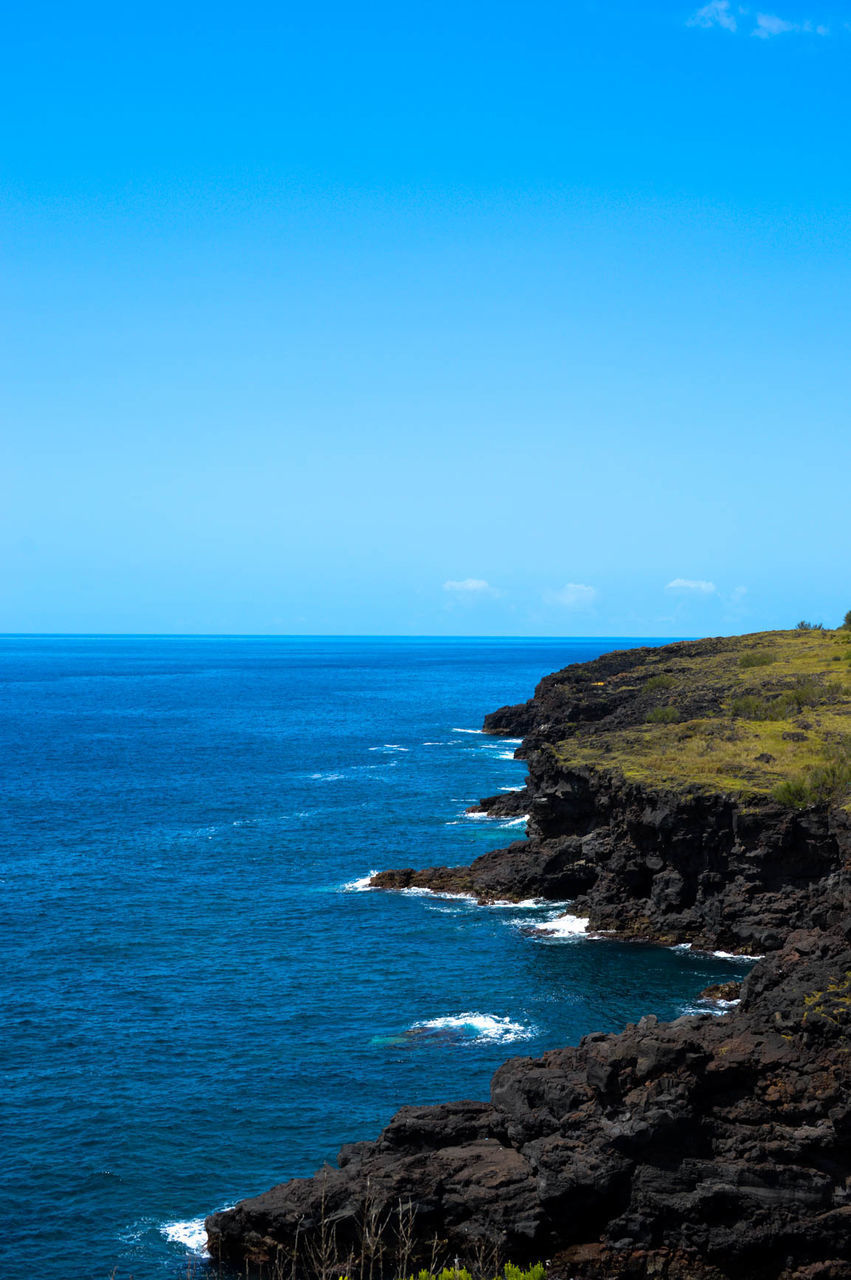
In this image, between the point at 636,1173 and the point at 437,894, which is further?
the point at 437,894

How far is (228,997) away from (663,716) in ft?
164

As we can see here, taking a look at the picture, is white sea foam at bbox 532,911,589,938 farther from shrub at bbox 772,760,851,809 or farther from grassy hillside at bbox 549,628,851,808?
shrub at bbox 772,760,851,809

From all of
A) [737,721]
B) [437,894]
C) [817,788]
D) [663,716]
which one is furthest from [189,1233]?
[663,716]

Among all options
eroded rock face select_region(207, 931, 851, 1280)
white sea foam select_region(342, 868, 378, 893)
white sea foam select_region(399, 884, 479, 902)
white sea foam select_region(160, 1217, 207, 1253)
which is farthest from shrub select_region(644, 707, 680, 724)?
white sea foam select_region(160, 1217, 207, 1253)

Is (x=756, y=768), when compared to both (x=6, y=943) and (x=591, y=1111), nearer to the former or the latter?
(x=591, y=1111)

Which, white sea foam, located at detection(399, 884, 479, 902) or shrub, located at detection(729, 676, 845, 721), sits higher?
shrub, located at detection(729, 676, 845, 721)

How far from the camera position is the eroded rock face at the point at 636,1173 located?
31.3 m

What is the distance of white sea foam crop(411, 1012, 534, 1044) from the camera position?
49.2 metres

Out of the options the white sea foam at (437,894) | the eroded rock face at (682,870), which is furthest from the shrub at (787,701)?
the white sea foam at (437,894)

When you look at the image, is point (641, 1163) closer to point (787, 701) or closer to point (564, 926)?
point (564, 926)

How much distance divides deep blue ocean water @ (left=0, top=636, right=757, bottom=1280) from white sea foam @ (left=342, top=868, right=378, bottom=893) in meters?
0.34

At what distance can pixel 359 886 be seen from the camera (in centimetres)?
7631

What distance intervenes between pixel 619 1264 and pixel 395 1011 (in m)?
22.8

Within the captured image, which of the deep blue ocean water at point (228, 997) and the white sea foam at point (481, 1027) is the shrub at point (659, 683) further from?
the white sea foam at point (481, 1027)
